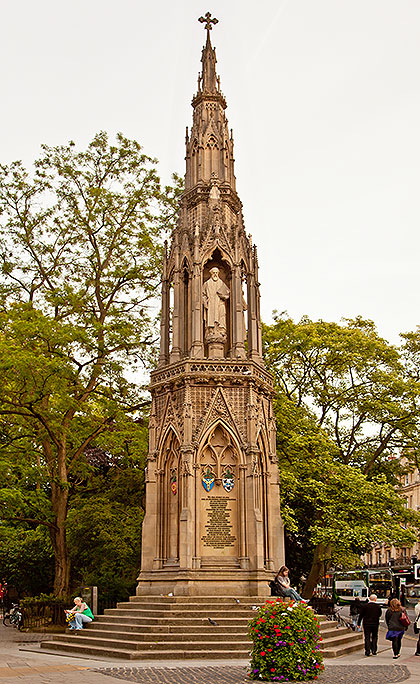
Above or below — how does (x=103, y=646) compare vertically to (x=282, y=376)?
below

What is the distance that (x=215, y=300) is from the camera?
20.4m

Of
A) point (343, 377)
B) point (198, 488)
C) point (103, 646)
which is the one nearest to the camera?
point (103, 646)

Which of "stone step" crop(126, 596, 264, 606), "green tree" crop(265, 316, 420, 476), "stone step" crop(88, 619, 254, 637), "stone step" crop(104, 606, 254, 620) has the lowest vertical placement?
"stone step" crop(88, 619, 254, 637)

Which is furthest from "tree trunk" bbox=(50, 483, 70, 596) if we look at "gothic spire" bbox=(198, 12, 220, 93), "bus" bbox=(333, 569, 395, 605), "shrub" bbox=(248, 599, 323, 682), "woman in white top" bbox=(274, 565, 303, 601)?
"bus" bbox=(333, 569, 395, 605)

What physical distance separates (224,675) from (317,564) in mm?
18293

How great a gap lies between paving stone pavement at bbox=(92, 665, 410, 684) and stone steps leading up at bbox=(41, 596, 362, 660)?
5.91ft

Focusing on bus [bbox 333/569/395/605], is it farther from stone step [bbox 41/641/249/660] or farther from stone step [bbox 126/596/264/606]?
stone step [bbox 41/641/249/660]

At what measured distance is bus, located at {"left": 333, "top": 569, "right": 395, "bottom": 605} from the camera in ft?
135

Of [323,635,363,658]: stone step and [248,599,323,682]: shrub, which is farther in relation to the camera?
[323,635,363,658]: stone step

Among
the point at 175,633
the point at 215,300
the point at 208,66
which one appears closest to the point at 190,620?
the point at 175,633

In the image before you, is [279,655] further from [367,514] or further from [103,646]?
[367,514]

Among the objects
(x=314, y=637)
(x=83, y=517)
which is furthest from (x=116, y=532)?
(x=314, y=637)

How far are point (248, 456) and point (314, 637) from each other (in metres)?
7.79

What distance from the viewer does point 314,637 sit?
10359 mm
